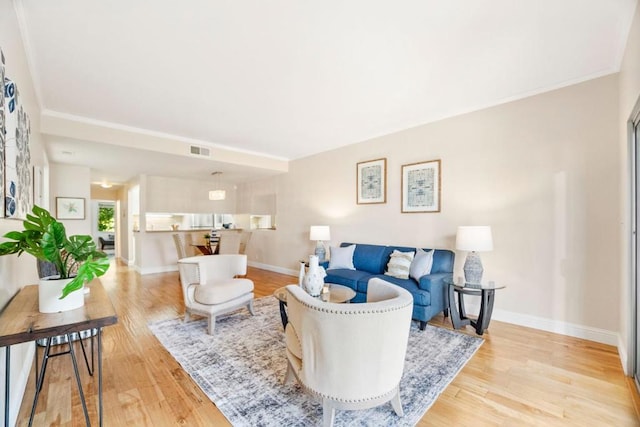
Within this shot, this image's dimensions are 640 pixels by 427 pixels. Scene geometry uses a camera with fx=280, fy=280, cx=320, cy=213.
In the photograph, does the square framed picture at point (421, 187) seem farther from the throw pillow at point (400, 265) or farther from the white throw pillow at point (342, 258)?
the white throw pillow at point (342, 258)

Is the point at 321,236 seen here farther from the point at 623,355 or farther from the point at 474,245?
the point at 623,355

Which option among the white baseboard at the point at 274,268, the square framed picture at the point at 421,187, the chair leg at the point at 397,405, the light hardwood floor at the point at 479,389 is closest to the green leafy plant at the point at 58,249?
the light hardwood floor at the point at 479,389

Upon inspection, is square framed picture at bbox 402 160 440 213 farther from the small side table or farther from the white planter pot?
the white planter pot

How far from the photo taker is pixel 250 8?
1892mm

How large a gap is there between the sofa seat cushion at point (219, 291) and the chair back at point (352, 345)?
179 cm

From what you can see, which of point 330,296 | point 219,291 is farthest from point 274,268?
point 330,296

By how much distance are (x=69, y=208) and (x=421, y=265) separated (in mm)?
6730

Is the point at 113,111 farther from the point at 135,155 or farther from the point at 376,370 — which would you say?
the point at 376,370

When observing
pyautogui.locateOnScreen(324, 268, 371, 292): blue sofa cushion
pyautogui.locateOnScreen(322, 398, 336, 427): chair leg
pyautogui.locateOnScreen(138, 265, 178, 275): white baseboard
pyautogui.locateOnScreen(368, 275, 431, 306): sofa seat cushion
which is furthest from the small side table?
pyautogui.locateOnScreen(138, 265, 178, 275): white baseboard

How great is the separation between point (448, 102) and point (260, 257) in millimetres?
5398

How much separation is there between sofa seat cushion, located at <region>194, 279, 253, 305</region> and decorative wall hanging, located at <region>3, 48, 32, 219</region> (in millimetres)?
1637

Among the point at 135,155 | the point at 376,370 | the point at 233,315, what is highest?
the point at 135,155

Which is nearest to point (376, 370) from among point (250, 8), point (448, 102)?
point (250, 8)

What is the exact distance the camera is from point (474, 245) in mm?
3041
